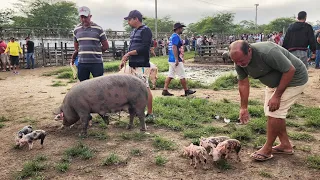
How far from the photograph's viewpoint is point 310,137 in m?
5.15

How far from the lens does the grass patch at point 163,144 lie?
4770 mm

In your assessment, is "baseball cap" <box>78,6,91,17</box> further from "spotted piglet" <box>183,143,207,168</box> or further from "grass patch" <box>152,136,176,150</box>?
"spotted piglet" <box>183,143,207,168</box>

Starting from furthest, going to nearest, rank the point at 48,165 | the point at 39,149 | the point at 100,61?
the point at 100,61 < the point at 39,149 < the point at 48,165

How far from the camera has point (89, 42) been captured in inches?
225

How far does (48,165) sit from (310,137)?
4.08 meters

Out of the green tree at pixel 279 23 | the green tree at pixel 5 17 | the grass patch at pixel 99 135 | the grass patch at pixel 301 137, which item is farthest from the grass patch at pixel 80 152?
the green tree at pixel 279 23

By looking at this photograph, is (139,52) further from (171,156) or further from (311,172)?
(311,172)

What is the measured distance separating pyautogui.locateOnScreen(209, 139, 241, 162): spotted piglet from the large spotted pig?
1.80m

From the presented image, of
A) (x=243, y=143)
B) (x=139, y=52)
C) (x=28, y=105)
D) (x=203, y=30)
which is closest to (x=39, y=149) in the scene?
(x=139, y=52)

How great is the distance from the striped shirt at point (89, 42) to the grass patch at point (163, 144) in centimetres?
195

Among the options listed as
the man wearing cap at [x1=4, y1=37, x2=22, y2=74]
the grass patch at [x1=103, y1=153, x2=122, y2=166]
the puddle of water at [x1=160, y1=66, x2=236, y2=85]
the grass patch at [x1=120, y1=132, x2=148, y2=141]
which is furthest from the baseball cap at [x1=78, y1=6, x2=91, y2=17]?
the man wearing cap at [x1=4, y1=37, x2=22, y2=74]

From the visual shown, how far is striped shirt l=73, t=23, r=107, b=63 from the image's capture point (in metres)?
5.70

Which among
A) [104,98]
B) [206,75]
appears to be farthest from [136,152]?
[206,75]

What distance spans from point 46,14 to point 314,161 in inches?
1889
